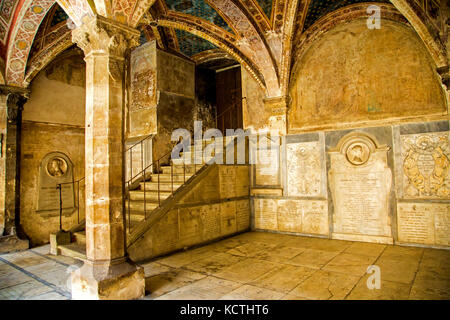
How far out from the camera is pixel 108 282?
3.14 meters

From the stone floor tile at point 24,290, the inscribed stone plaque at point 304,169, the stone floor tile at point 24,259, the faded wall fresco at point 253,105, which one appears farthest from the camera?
the faded wall fresco at point 253,105

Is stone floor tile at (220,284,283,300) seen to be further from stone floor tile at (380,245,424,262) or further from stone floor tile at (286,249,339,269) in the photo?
stone floor tile at (380,245,424,262)

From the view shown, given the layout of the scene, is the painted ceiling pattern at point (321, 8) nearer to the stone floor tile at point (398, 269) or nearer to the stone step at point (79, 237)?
the stone floor tile at point (398, 269)

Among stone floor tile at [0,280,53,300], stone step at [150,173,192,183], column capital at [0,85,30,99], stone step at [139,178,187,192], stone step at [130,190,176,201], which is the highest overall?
column capital at [0,85,30,99]

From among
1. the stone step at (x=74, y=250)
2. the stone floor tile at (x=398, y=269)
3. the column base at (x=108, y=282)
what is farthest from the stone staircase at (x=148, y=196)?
the stone floor tile at (x=398, y=269)

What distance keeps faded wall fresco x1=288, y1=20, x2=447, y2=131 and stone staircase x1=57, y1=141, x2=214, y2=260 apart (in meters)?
2.94

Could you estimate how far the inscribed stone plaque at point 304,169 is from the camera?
6707 millimetres

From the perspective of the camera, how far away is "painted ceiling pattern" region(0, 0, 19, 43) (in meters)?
5.60

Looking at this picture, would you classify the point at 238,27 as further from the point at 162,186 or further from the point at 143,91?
the point at 162,186

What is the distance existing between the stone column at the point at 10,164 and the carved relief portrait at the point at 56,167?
31.0 inches

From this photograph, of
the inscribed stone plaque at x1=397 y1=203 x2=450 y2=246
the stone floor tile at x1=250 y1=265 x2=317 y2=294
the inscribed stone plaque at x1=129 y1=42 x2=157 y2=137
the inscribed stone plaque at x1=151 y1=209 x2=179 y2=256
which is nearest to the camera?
the stone floor tile at x1=250 y1=265 x2=317 y2=294

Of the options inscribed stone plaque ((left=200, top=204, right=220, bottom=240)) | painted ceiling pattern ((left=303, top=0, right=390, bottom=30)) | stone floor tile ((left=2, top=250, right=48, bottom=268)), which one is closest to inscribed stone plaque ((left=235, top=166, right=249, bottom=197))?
inscribed stone plaque ((left=200, top=204, right=220, bottom=240))

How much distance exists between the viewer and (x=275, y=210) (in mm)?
7219

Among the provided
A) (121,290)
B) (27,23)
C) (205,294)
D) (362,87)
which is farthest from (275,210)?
(27,23)
